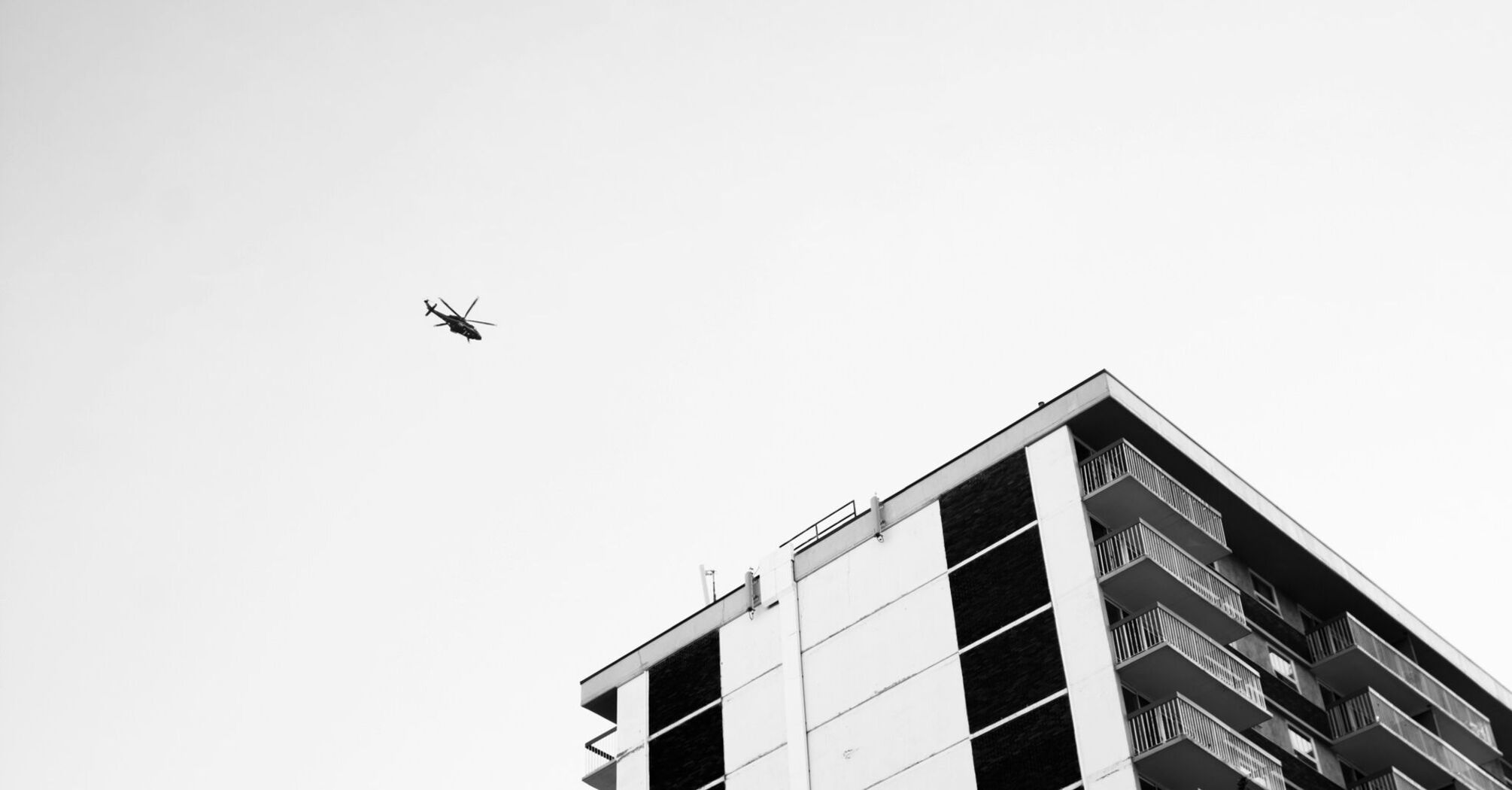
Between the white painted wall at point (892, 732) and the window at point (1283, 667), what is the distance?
11554mm

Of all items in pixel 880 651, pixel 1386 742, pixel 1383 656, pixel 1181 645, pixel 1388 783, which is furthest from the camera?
pixel 1383 656

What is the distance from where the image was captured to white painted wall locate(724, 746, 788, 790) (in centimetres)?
5541

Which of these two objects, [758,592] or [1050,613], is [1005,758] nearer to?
[1050,613]

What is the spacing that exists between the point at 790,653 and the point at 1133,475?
1283 cm

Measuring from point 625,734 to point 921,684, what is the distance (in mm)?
13596

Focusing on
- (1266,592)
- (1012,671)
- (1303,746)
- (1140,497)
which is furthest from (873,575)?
(1303,746)

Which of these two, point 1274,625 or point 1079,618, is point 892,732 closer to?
point 1079,618

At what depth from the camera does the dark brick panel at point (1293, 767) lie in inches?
2072

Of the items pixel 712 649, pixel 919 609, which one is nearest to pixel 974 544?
pixel 919 609

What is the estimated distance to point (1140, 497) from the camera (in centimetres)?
5284

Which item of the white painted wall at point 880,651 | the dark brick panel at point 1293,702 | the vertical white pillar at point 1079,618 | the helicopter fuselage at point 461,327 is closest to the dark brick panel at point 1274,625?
the dark brick panel at point 1293,702

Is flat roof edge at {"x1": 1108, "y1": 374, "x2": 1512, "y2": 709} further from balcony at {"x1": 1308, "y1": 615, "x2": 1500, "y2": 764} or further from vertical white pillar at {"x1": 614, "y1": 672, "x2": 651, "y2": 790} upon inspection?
vertical white pillar at {"x1": 614, "y1": 672, "x2": 651, "y2": 790}

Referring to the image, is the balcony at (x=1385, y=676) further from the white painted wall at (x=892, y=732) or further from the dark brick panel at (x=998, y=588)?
the white painted wall at (x=892, y=732)

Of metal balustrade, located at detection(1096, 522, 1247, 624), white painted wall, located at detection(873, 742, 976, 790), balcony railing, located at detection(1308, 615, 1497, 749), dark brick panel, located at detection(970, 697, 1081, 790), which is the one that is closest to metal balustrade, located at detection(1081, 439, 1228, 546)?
metal balustrade, located at detection(1096, 522, 1247, 624)
